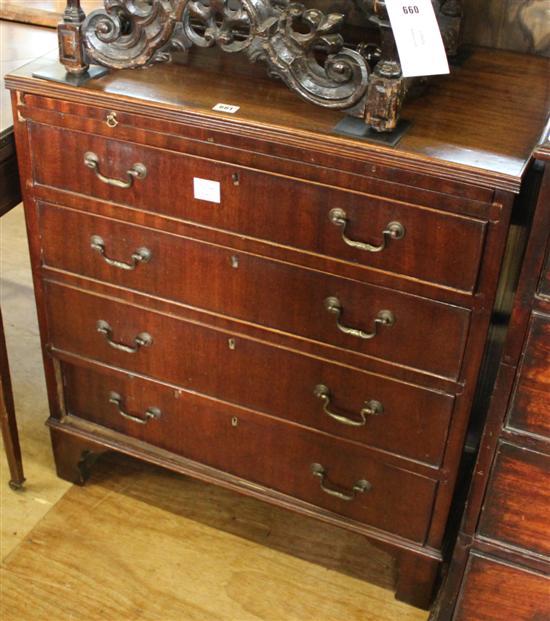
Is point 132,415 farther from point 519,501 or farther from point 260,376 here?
point 519,501

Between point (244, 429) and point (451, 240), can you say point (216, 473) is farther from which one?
point (451, 240)

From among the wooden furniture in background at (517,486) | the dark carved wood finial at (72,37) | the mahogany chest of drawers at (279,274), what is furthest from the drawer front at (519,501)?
the dark carved wood finial at (72,37)

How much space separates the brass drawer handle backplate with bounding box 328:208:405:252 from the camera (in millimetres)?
1352

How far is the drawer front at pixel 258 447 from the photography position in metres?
1.64

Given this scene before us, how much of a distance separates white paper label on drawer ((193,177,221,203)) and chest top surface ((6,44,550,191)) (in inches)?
3.9

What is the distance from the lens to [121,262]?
162 centimetres

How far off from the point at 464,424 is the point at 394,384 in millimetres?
132

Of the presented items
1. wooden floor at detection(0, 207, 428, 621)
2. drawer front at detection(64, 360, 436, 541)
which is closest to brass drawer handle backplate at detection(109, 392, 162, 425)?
drawer front at detection(64, 360, 436, 541)

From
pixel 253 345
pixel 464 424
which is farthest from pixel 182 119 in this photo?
pixel 464 424

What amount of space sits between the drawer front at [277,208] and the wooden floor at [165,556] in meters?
0.75

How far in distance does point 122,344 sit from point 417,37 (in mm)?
797

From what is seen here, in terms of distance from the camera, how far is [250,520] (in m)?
1.96

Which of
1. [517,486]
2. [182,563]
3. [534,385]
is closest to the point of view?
[534,385]

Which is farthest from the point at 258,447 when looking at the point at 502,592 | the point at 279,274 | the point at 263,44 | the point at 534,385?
the point at 263,44
